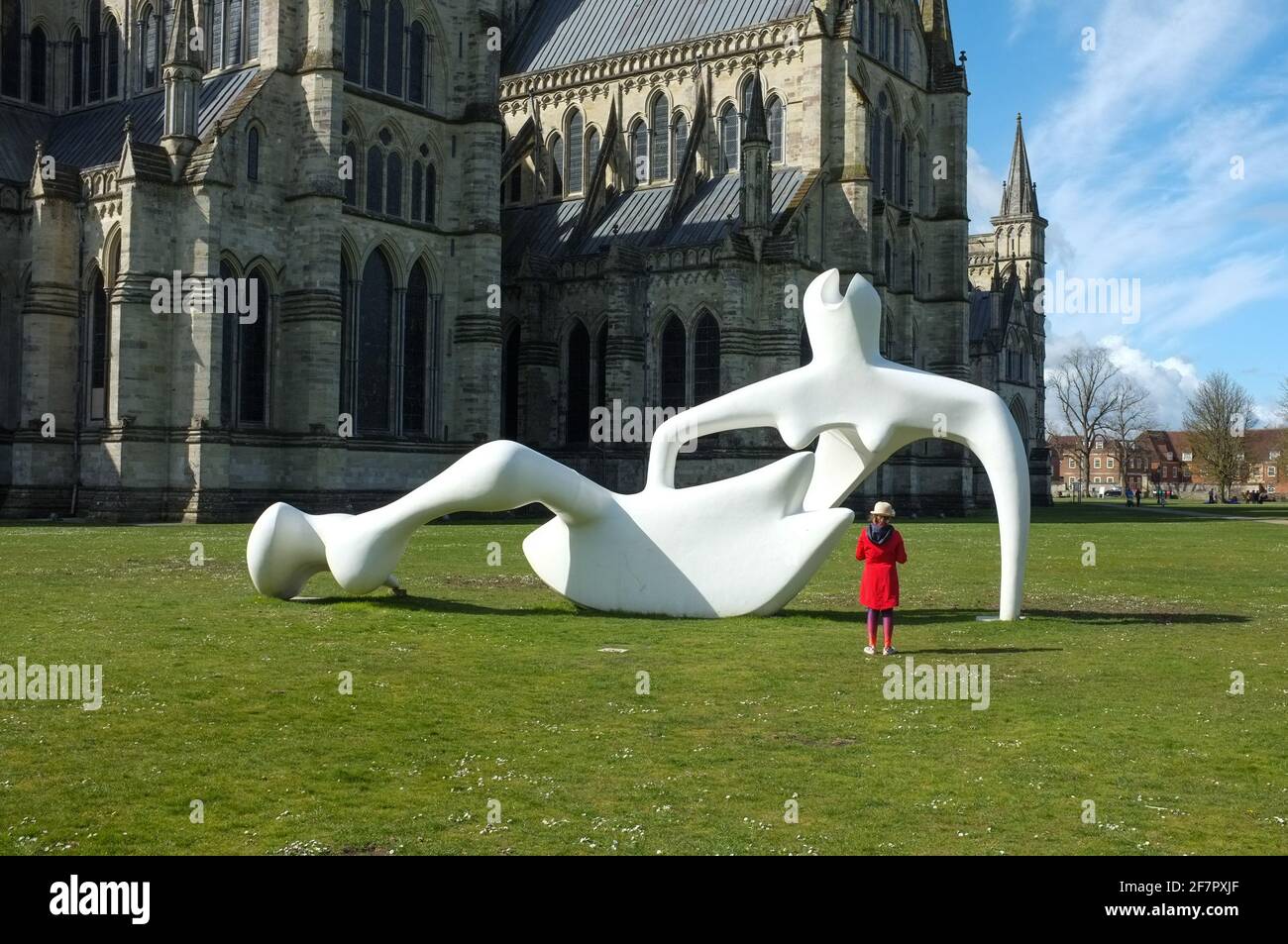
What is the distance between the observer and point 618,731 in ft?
36.0

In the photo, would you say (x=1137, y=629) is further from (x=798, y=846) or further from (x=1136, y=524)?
(x=1136, y=524)

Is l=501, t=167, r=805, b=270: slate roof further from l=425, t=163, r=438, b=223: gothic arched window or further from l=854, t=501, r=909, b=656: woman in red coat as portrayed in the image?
l=854, t=501, r=909, b=656: woman in red coat

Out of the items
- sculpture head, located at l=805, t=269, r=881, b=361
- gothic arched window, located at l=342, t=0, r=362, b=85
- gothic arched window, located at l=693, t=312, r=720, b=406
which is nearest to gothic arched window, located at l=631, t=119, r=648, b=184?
gothic arched window, located at l=693, t=312, r=720, b=406

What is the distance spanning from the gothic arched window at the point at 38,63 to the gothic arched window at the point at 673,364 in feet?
86.5

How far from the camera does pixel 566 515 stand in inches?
734

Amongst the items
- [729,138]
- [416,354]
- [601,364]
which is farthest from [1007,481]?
[729,138]

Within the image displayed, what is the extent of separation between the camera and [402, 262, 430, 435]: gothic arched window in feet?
164

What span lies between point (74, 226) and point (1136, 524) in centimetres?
4120

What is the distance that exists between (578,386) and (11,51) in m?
25.8

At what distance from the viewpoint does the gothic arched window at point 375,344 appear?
48.4 m

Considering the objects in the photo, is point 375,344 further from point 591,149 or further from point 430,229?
point 591,149

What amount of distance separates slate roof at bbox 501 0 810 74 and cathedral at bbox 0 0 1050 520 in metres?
0.18

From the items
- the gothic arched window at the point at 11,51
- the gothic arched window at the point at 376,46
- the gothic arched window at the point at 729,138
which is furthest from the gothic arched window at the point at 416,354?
the gothic arched window at the point at 11,51

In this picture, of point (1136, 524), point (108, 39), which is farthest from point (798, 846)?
point (108, 39)
